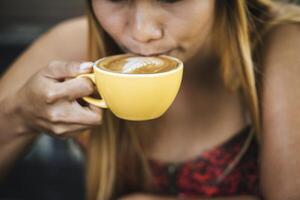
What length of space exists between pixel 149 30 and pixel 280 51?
1.24ft

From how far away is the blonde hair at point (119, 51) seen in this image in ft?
4.32

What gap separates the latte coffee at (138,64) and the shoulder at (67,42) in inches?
18.6

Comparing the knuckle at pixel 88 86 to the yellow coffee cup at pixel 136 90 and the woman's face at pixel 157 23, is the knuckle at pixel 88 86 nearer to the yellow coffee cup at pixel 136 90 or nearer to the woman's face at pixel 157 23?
the yellow coffee cup at pixel 136 90

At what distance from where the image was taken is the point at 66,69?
1109 mm

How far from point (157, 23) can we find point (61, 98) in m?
0.26

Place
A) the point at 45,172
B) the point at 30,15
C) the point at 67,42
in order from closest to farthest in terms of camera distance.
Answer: the point at 67,42 < the point at 45,172 < the point at 30,15

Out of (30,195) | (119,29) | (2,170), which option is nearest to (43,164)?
(30,195)

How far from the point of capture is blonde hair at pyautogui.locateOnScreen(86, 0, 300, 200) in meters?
1.32

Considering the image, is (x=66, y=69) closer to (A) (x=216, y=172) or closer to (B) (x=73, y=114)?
(B) (x=73, y=114)

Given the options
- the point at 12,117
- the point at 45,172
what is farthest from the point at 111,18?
the point at 45,172

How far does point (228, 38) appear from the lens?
1.34 m

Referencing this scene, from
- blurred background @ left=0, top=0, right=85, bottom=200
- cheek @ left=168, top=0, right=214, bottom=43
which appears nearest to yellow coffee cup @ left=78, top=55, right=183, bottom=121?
cheek @ left=168, top=0, right=214, bottom=43

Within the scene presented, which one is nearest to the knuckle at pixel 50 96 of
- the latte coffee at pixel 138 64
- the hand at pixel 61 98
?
the hand at pixel 61 98

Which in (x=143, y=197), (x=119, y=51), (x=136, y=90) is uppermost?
(x=136, y=90)
